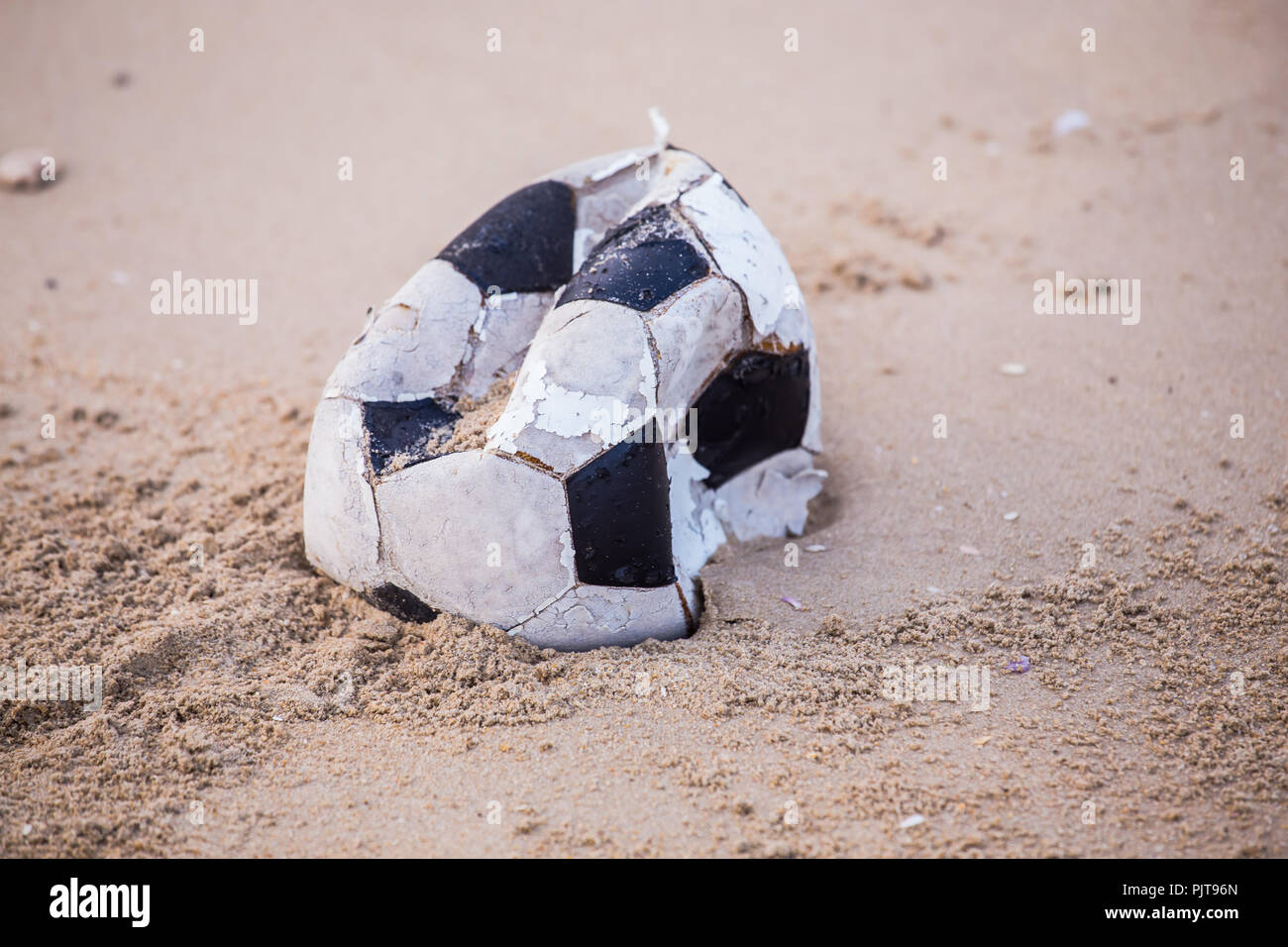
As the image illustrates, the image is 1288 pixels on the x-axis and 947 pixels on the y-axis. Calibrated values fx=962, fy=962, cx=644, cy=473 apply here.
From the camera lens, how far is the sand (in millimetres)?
1981

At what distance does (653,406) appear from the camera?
7.27ft

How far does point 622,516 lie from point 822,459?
119cm

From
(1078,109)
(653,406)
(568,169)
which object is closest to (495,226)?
(568,169)

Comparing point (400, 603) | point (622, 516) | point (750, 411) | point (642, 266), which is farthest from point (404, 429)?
point (750, 411)

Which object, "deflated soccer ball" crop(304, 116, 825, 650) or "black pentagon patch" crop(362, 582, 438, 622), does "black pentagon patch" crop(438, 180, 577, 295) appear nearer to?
"deflated soccer ball" crop(304, 116, 825, 650)

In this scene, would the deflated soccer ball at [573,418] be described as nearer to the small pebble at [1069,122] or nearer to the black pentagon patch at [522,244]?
the black pentagon patch at [522,244]

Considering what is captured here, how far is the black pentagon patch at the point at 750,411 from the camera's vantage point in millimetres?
2502

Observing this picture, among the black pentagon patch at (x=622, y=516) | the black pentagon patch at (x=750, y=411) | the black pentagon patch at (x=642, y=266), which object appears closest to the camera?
the black pentagon patch at (x=622, y=516)

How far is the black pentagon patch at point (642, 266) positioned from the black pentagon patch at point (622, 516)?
14.6 inches

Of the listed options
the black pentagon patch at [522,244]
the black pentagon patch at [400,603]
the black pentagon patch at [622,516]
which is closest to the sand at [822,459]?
the black pentagon patch at [400,603]

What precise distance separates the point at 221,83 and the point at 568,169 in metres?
3.84

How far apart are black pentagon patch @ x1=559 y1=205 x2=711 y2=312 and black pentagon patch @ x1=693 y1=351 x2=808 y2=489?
0.29 meters

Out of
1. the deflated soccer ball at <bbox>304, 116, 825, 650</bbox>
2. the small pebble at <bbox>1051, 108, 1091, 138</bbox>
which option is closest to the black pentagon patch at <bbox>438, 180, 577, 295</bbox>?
the deflated soccer ball at <bbox>304, 116, 825, 650</bbox>
